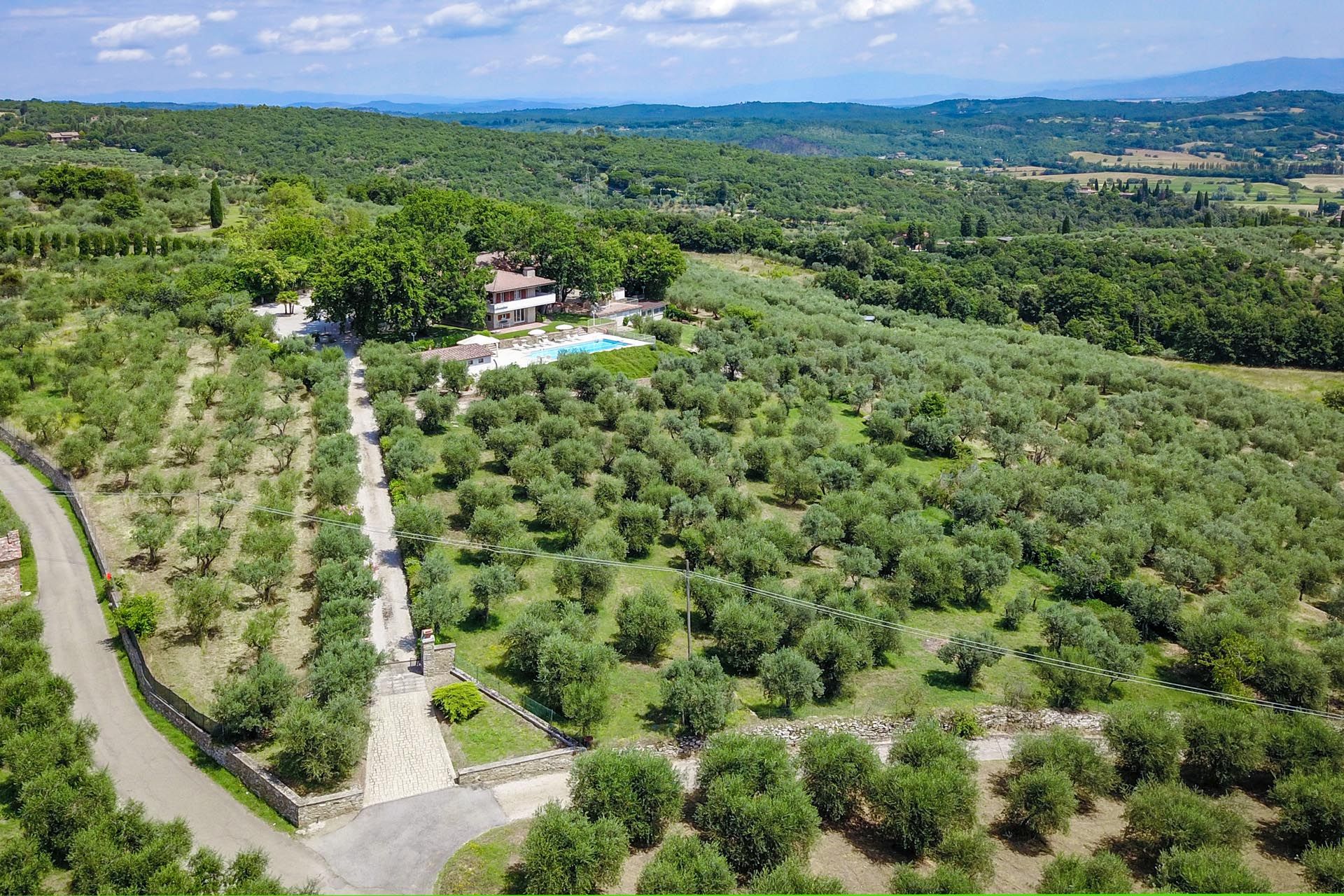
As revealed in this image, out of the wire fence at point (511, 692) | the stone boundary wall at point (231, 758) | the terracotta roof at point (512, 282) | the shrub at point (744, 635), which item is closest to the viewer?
the stone boundary wall at point (231, 758)

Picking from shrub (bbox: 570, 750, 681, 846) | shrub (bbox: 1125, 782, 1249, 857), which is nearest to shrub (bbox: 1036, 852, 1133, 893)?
shrub (bbox: 1125, 782, 1249, 857)

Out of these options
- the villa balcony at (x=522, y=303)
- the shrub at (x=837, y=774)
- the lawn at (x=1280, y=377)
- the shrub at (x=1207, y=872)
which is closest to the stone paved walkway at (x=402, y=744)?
the shrub at (x=837, y=774)

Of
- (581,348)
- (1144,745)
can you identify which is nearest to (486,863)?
(1144,745)

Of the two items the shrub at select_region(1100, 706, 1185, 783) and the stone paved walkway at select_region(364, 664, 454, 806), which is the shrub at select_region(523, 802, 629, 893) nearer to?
the stone paved walkway at select_region(364, 664, 454, 806)

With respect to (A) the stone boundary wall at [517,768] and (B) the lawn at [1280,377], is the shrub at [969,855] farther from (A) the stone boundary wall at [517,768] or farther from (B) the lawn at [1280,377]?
(B) the lawn at [1280,377]

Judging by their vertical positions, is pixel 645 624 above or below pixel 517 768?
above

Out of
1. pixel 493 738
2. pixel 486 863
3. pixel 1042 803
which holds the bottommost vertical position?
pixel 1042 803

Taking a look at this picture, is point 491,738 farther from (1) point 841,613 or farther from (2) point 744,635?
(1) point 841,613

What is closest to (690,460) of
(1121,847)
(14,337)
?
(1121,847)
